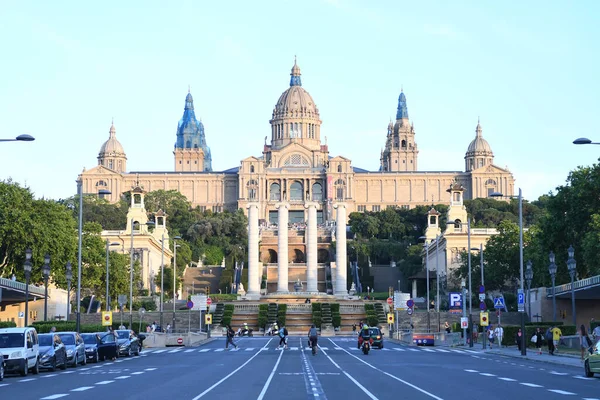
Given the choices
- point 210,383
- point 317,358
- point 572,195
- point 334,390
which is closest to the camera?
point 334,390

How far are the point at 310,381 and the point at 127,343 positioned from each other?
25.4 m

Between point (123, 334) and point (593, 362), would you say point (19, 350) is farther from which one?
point (123, 334)

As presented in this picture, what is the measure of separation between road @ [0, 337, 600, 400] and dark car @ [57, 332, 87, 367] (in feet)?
3.03

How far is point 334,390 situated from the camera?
29766 mm

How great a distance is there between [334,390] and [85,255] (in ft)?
228

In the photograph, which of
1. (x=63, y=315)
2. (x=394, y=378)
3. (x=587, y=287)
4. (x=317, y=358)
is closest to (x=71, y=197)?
(x=63, y=315)

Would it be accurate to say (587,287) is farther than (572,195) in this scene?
No

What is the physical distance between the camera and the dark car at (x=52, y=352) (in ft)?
137

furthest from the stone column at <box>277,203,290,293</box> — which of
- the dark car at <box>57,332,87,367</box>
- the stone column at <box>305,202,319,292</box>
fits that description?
the dark car at <box>57,332,87,367</box>

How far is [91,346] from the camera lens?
5088 centimetres

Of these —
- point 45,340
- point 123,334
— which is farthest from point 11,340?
point 123,334

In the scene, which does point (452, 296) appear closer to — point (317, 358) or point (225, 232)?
point (317, 358)

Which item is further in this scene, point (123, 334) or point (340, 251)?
point (340, 251)

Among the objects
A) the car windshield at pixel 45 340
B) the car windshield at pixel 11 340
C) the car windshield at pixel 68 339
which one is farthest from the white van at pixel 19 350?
the car windshield at pixel 68 339
